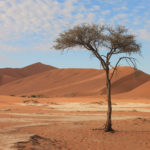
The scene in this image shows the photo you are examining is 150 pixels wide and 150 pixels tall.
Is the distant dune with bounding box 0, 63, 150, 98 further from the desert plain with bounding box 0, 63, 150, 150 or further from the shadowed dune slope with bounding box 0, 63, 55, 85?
Result: the shadowed dune slope with bounding box 0, 63, 55, 85

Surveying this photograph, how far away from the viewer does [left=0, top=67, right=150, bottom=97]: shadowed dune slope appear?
54.4 metres

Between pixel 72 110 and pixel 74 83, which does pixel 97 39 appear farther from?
pixel 74 83

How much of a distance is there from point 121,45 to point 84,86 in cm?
4448

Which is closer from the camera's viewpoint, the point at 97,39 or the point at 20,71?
the point at 97,39

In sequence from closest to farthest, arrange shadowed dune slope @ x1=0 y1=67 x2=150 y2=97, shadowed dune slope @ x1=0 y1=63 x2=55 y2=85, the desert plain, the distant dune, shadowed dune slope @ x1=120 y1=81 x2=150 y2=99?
the desert plain → shadowed dune slope @ x1=120 y1=81 x2=150 y2=99 → the distant dune → shadowed dune slope @ x1=0 y1=67 x2=150 y2=97 → shadowed dune slope @ x1=0 y1=63 x2=55 y2=85

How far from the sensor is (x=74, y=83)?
205 ft

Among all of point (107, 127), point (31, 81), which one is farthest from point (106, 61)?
point (31, 81)

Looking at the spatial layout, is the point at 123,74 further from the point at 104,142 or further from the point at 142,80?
the point at 104,142

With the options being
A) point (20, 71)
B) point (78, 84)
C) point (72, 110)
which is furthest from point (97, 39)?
point (20, 71)

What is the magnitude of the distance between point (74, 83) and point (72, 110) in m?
36.3

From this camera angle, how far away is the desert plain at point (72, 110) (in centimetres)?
1057

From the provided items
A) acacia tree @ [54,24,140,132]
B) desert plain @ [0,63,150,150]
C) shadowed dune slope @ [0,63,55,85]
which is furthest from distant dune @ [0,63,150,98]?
acacia tree @ [54,24,140,132]

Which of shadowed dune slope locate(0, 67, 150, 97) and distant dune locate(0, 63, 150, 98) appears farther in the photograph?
shadowed dune slope locate(0, 67, 150, 97)

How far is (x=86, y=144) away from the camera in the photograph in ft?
34.1
